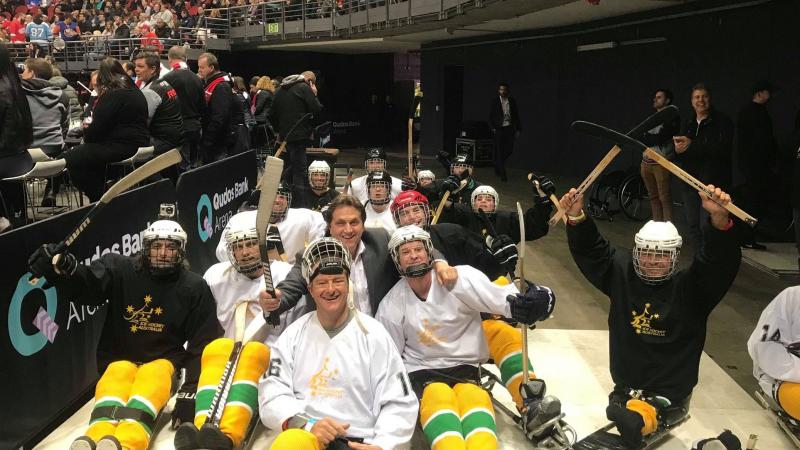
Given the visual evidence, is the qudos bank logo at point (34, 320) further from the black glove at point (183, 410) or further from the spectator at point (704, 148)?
the spectator at point (704, 148)

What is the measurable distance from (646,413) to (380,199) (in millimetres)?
3378

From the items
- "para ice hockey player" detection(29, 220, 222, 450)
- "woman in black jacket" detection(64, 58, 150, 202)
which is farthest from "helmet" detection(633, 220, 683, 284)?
"woman in black jacket" detection(64, 58, 150, 202)

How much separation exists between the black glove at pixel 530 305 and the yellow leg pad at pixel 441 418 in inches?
20.6

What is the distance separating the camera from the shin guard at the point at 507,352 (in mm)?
3895

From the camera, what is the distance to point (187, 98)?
736 centimetres

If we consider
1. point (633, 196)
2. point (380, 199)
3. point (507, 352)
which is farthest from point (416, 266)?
point (633, 196)

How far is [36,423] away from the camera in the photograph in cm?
366

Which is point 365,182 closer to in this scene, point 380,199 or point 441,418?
point 380,199

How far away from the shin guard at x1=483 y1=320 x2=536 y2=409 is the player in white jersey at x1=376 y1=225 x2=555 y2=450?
0.22 meters

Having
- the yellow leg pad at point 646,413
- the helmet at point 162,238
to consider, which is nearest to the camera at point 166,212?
the helmet at point 162,238

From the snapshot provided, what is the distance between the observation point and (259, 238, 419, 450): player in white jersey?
3160mm

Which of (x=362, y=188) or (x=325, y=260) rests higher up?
(x=325, y=260)

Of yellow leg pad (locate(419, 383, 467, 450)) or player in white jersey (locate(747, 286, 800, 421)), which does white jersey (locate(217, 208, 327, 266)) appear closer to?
yellow leg pad (locate(419, 383, 467, 450))

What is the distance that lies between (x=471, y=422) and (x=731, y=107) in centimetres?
784
